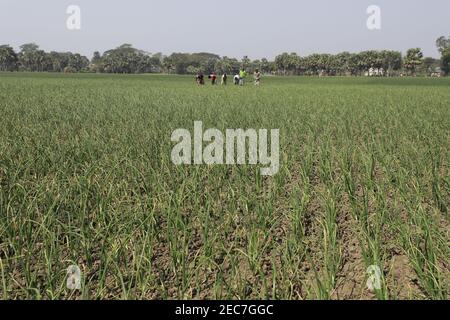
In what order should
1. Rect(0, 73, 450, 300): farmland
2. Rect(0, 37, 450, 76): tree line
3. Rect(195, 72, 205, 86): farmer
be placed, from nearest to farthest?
Rect(0, 73, 450, 300): farmland < Rect(195, 72, 205, 86): farmer < Rect(0, 37, 450, 76): tree line

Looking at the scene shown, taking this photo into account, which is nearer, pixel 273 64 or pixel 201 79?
pixel 201 79

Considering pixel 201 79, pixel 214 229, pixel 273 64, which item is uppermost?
pixel 273 64

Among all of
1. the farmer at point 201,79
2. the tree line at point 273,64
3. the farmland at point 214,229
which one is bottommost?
the farmland at point 214,229

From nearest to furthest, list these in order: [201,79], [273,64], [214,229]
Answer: [214,229] < [201,79] < [273,64]

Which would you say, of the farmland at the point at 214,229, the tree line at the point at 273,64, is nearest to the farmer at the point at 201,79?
the farmland at the point at 214,229

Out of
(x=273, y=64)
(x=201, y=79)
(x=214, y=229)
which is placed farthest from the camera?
(x=273, y=64)

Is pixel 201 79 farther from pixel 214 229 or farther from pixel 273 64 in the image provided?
pixel 273 64

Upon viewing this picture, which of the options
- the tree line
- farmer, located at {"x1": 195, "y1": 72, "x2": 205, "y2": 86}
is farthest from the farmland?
the tree line

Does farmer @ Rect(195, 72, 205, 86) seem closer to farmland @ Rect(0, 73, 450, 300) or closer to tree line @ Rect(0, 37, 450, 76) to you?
farmland @ Rect(0, 73, 450, 300)

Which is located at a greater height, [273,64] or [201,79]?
[273,64]

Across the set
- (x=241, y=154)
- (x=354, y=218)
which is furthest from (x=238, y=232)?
(x=241, y=154)

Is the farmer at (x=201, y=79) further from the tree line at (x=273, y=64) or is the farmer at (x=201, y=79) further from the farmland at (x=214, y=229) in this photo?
the tree line at (x=273, y=64)

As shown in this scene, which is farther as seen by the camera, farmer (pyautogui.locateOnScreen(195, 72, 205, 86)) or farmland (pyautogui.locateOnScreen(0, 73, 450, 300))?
farmer (pyautogui.locateOnScreen(195, 72, 205, 86))

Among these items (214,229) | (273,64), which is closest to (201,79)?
(214,229)
